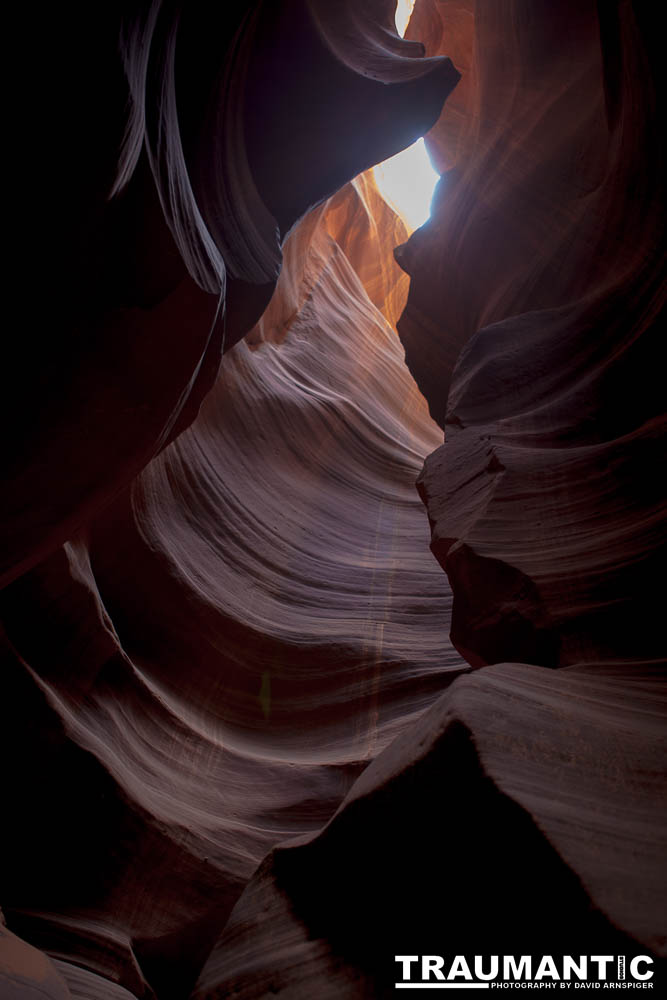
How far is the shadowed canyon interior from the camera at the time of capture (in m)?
1.94

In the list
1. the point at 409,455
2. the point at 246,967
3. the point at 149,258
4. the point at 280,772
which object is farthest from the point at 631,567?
the point at 409,455

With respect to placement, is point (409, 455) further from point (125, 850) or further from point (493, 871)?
point (493, 871)

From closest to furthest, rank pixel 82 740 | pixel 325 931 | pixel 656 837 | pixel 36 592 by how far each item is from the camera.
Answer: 1. pixel 656 837
2. pixel 325 931
3. pixel 82 740
4. pixel 36 592

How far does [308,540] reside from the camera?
7.02m

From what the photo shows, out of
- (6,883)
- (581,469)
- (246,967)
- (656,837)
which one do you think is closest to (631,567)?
(581,469)

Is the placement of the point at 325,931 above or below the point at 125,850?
above

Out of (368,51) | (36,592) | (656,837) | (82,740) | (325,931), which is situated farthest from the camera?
(368,51)

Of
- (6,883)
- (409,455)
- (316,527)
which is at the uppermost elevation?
(6,883)

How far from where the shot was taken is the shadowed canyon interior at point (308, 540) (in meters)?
1.94

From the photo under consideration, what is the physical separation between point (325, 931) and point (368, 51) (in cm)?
683

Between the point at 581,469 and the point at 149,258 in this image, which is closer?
the point at 149,258

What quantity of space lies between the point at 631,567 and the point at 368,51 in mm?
5552

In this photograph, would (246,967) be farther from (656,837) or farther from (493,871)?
(656,837)

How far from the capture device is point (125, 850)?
149 inches
